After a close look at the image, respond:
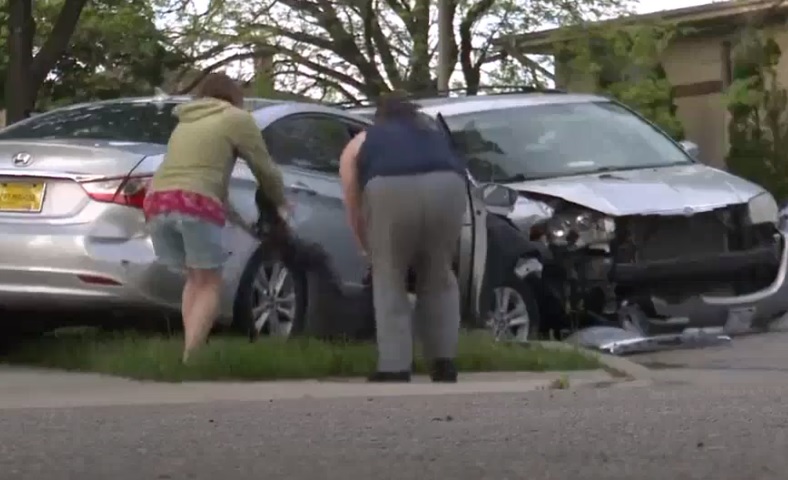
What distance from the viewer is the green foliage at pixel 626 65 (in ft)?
83.3

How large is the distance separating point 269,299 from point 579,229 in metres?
2.35

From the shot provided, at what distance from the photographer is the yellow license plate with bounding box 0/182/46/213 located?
920cm

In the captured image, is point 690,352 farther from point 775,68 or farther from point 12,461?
point 775,68

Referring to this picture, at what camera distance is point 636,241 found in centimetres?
1119

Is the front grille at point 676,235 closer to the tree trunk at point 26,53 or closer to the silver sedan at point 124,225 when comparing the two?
the silver sedan at point 124,225

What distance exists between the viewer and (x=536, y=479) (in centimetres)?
574

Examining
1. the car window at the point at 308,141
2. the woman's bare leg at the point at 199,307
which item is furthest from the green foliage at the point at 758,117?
the woman's bare leg at the point at 199,307

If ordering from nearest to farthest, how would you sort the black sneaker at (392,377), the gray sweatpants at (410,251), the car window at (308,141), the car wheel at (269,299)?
the gray sweatpants at (410,251) < the black sneaker at (392,377) < the car wheel at (269,299) < the car window at (308,141)

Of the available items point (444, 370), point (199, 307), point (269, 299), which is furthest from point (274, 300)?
point (444, 370)

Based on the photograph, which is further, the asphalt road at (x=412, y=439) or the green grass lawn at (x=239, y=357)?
the green grass lawn at (x=239, y=357)

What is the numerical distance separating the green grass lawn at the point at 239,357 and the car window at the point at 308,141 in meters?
1.24

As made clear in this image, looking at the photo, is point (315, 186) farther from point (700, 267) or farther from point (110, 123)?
point (700, 267)

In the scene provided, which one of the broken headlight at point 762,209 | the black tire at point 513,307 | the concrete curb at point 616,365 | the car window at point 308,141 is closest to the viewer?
the concrete curb at point 616,365

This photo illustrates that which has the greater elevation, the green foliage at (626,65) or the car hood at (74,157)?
the green foliage at (626,65)
